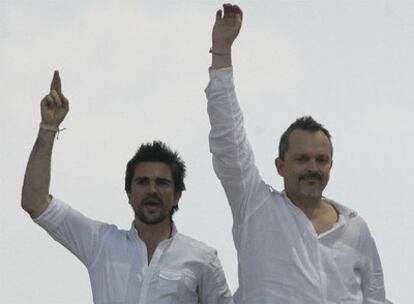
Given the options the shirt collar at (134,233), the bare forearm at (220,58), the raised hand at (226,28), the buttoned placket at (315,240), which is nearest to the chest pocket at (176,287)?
the shirt collar at (134,233)

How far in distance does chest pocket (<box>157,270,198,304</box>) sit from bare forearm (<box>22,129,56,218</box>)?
122 cm

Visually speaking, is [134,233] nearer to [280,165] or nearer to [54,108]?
[54,108]

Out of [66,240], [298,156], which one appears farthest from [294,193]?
[66,240]

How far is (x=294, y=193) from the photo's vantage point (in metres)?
7.17

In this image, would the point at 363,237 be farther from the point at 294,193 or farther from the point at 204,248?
the point at 204,248

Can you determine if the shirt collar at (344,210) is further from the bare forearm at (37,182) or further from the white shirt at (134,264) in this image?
the bare forearm at (37,182)

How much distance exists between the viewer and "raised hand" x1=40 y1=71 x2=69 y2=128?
7.78 metres

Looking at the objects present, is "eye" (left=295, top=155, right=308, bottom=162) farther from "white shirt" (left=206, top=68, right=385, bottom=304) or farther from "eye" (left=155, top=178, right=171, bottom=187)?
"eye" (left=155, top=178, right=171, bottom=187)

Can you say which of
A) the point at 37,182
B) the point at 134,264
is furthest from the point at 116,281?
the point at 37,182

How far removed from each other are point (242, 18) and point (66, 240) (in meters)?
2.48

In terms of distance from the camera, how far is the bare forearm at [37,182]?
7609mm

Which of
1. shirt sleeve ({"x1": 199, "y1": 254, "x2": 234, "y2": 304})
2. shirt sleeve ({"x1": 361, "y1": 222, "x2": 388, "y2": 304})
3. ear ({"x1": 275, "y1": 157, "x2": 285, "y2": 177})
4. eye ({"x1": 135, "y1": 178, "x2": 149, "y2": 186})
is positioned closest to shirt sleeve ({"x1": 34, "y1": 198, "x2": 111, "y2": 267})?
eye ({"x1": 135, "y1": 178, "x2": 149, "y2": 186})

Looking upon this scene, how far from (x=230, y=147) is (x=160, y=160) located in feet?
4.22

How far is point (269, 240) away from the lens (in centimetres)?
696
